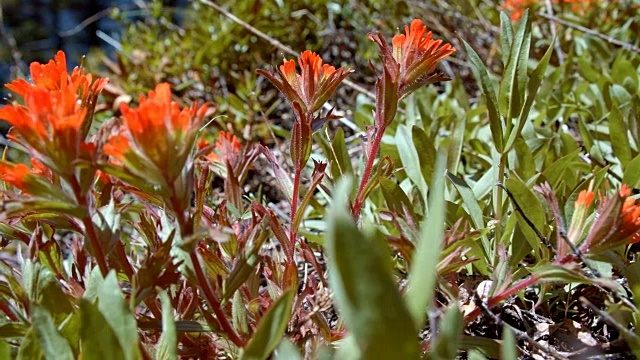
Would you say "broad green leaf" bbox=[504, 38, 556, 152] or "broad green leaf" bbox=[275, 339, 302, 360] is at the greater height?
"broad green leaf" bbox=[504, 38, 556, 152]

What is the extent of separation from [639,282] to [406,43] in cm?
55

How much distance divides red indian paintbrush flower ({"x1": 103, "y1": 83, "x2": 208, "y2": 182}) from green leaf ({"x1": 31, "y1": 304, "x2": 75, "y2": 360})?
193 millimetres

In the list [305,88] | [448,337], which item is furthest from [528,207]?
[448,337]

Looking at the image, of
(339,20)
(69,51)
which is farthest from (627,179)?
(69,51)

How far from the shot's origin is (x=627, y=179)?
50.1 inches

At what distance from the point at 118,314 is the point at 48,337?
84 millimetres

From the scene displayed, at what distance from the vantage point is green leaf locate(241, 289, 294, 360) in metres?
0.70

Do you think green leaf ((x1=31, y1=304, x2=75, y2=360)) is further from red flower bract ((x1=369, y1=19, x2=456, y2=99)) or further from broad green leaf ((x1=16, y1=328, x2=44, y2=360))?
red flower bract ((x1=369, y1=19, x2=456, y2=99))

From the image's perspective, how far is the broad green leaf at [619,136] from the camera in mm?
1479

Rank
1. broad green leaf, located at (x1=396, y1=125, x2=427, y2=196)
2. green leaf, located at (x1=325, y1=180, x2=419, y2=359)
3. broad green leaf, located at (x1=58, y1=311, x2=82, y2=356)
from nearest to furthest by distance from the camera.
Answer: green leaf, located at (x1=325, y1=180, x2=419, y2=359) < broad green leaf, located at (x1=58, y1=311, x2=82, y2=356) < broad green leaf, located at (x1=396, y1=125, x2=427, y2=196)

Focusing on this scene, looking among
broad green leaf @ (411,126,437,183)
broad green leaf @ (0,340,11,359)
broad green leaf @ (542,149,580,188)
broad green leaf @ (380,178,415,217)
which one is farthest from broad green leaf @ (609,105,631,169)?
broad green leaf @ (0,340,11,359)

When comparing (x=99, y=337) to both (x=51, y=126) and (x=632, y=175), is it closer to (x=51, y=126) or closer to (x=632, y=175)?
(x=51, y=126)

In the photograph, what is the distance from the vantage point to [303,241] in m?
1.11

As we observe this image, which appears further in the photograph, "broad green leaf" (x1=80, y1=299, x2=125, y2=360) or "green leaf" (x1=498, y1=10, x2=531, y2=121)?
"green leaf" (x1=498, y1=10, x2=531, y2=121)
